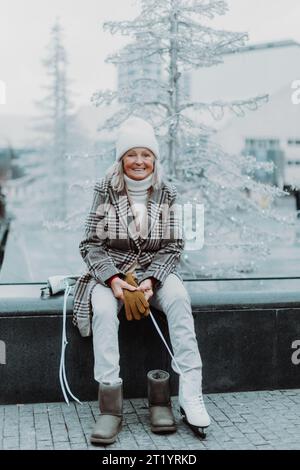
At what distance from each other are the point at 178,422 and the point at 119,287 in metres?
0.87

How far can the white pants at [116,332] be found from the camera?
3.89 meters

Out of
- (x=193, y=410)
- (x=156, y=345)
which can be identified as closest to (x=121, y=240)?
(x=156, y=345)

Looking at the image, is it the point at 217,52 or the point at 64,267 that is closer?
the point at 217,52

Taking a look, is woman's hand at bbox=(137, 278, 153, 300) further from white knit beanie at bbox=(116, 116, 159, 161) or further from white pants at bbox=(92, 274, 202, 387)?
white knit beanie at bbox=(116, 116, 159, 161)

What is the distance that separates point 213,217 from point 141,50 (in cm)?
254

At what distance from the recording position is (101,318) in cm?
396

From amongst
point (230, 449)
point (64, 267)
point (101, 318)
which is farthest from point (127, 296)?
point (64, 267)

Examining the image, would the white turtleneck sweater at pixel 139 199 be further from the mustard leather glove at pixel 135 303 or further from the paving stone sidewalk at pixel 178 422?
the paving stone sidewalk at pixel 178 422

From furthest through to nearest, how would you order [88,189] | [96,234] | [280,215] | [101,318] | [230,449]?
[280,215] < [88,189] < [96,234] < [101,318] < [230,449]

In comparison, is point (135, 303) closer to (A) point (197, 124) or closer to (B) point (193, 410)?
(B) point (193, 410)

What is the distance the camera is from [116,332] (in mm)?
3986

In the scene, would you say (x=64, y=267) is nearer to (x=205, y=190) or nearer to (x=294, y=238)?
(x=205, y=190)

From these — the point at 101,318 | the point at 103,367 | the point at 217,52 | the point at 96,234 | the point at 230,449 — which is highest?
the point at 217,52

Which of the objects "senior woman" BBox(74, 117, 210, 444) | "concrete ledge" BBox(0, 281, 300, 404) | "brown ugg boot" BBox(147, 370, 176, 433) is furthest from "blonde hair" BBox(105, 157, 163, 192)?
"brown ugg boot" BBox(147, 370, 176, 433)
